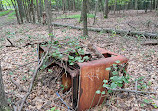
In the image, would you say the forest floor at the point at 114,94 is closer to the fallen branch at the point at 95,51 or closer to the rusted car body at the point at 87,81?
the rusted car body at the point at 87,81

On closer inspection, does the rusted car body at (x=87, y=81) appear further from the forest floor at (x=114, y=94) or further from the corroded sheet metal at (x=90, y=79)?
the forest floor at (x=114, y=94)

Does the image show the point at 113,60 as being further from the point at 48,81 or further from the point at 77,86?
the point at 48,81

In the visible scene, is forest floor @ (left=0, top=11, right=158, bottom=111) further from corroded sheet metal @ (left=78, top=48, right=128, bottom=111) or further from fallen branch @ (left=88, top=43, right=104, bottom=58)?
fallen branch @ (left=88, top=43, right=104, bottom=58)

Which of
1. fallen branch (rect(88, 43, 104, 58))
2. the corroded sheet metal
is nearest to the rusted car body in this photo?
the corroded sheet metal

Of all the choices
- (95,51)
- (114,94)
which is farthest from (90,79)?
(114,94)

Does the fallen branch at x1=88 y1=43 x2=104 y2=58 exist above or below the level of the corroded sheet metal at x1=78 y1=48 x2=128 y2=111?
above

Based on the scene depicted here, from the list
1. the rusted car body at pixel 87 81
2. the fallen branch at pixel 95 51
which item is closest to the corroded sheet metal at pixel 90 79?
the rusted car body at pixel 87 81

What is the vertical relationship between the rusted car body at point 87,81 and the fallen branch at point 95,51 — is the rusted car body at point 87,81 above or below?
below

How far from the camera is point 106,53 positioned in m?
2.98

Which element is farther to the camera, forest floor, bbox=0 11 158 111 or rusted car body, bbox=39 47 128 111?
forest floor, bbox=0 11 158 111

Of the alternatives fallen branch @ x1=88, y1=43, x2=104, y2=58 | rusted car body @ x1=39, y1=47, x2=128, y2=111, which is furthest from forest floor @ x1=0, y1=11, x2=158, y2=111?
fallen branch @ x1=88, y1=43, x2=104, y2=58

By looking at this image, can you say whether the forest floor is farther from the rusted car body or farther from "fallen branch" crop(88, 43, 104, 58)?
"fallen branch" crop(88, 43, 104, 58)

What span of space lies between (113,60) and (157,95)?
152 cm

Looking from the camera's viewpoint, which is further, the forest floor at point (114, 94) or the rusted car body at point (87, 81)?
the forest floor at point (114, 94)
